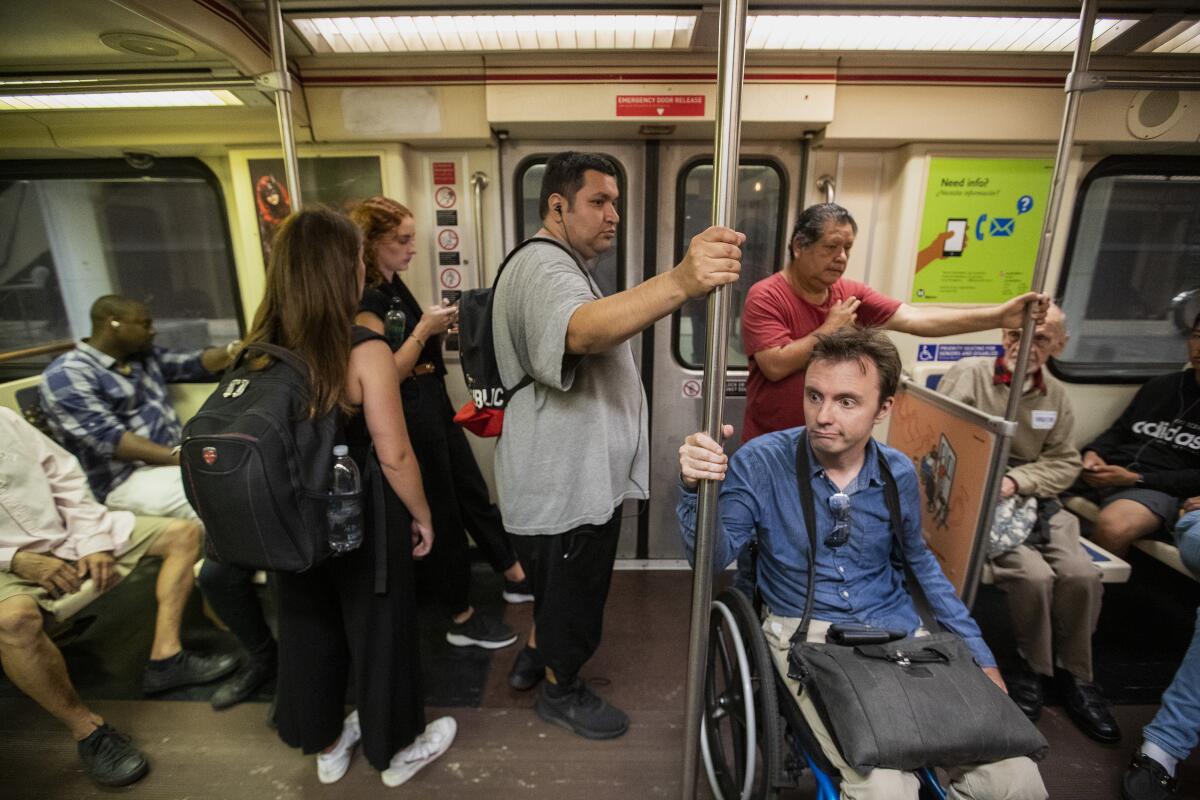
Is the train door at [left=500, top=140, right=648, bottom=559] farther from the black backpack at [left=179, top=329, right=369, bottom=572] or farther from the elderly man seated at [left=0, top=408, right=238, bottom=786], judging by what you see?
the elderly man seated at [left=0, top=408, right=238, bottom=786]

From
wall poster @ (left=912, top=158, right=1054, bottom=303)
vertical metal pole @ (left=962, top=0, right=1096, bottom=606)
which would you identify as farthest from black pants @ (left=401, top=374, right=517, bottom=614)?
wall poster @ (left=912, top=158, right=1054, bottom=303)

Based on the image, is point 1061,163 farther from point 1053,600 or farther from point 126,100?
point 126,100

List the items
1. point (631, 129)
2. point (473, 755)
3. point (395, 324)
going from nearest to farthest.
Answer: point (473, 755)
point (395, 324)
point (631, 129)

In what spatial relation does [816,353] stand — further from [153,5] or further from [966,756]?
[153,5]

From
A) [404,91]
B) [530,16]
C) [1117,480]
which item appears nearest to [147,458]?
[404,91]

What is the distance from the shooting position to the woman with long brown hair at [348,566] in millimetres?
1730

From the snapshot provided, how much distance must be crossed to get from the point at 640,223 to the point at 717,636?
2.34 metres

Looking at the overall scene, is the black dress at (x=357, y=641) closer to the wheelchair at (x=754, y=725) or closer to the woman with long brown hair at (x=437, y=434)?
the woman with long brown hair at (x=437, y=434)

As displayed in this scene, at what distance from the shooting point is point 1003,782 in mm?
1514

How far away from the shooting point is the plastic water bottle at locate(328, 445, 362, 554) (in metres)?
1.79

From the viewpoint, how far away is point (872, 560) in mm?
1895

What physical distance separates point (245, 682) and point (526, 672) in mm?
1283

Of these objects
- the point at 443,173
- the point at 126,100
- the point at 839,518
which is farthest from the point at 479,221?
the point at 839,518

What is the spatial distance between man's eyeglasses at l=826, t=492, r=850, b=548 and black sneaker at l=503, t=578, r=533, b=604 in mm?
2033
